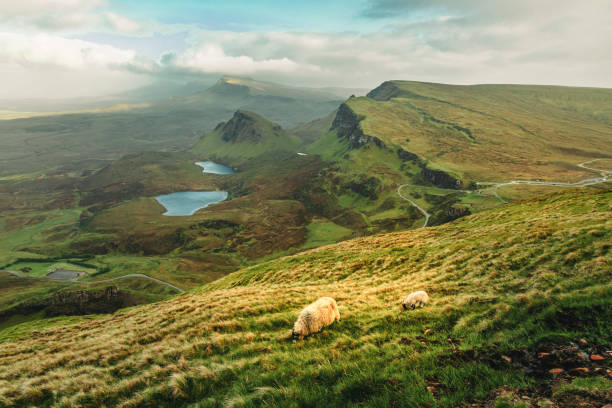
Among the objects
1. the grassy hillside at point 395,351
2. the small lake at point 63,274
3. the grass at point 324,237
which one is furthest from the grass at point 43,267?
the grassy hillside at point 395,351

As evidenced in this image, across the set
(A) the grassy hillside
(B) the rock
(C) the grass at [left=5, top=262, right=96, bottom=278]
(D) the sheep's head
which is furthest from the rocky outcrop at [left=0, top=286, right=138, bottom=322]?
(B) the rock

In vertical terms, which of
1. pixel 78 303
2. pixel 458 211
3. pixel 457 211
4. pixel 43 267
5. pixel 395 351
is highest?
pixel 395 351

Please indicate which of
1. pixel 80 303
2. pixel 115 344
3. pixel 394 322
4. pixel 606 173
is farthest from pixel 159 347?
pixel 606 173

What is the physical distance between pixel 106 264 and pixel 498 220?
20417 cm

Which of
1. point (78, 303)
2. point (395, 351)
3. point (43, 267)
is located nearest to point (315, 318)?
point (395, 351)

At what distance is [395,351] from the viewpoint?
31.4 feet

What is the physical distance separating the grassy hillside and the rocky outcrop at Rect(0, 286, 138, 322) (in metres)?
93.4

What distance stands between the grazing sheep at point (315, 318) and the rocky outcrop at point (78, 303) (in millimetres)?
108880

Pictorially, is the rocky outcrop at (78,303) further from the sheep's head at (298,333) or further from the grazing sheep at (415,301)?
the grazing sheep at (415,301)

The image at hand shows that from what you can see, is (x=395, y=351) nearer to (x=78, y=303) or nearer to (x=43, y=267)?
(x=78, y=303)

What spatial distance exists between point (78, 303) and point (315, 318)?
401ft

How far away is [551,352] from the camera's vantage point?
25.0 feet

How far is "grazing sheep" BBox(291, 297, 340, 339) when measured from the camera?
40.7 ft

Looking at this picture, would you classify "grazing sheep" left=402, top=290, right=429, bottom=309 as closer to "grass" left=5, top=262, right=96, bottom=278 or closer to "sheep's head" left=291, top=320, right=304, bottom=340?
"sheep's head" left=291, top=320, right=304, bottom=340
